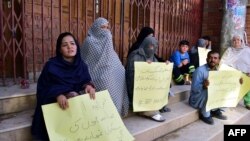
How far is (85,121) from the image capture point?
2.53 metres

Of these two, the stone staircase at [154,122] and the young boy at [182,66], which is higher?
the young boy at [182,66]

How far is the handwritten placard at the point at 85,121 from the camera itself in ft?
7.80

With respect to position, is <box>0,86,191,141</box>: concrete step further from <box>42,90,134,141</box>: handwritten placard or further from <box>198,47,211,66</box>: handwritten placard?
<box>198,47,211,66</box>: handwritten placard

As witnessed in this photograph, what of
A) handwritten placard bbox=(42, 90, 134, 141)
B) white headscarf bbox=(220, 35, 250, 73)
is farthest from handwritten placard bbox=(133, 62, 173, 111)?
white headscarf bbox=(220, 35, 250, 73)

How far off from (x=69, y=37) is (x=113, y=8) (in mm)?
2849

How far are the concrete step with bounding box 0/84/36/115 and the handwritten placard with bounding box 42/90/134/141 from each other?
0.81 m

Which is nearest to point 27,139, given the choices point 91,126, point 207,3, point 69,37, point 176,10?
point 91,126

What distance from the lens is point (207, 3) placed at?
304 inches

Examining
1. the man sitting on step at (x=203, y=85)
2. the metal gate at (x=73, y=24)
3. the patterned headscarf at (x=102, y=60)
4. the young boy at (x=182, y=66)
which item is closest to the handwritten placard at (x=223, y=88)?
the man sitting on step at (x=203, y=85)

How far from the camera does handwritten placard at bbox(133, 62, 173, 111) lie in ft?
11.6

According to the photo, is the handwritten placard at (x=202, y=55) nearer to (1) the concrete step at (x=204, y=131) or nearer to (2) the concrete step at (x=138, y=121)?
(2) the concrete step at (x=138, y=121)

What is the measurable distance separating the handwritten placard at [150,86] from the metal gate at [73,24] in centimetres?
137

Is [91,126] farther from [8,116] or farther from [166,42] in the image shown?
[166,42]

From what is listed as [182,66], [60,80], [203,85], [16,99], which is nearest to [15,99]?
[16,99]
